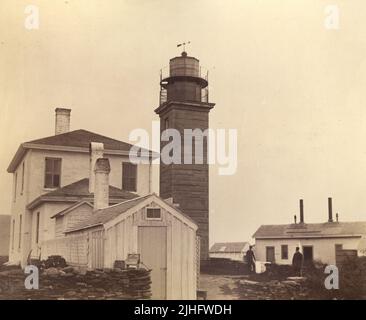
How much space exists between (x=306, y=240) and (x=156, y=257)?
2363 millimetres

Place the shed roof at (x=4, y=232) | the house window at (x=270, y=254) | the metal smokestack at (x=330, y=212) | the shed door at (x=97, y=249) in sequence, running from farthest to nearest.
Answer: the metal smokestack at (x=330, y=212) → the house window at (x=270, y=254) → the shed roof at (x=4, y=232) → the shed door at (x=97, y=249)

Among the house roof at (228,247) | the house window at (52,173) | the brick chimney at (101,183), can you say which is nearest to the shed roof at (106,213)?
the brick chimney at (101,183)

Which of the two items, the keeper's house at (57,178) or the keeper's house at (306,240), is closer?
the keeper's house at (57,178)

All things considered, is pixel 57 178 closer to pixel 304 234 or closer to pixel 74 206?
pixel 74 206

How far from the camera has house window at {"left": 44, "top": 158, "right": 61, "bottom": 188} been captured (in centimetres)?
787

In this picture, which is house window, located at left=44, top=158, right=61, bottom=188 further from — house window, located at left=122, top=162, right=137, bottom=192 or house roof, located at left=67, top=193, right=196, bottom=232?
house window, located at left=122, top=162, right=137, bottom=192

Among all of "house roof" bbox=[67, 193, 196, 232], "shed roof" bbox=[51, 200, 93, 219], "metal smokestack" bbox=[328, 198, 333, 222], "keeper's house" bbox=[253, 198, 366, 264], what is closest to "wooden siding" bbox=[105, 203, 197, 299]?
"house roof" bbox=[67, 193, 196, 232]

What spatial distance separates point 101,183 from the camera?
7.88m

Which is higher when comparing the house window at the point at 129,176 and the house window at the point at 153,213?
the house window at the point at 129,176

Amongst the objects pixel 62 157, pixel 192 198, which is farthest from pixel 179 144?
pixel 62 157

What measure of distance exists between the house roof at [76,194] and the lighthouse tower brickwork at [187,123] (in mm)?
614

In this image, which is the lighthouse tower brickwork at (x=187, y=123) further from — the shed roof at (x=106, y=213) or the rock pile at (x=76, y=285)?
the rock pile at (x=76, y=285)

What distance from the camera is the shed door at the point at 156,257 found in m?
7.48

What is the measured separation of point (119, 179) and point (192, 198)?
A: 46.4 inches
